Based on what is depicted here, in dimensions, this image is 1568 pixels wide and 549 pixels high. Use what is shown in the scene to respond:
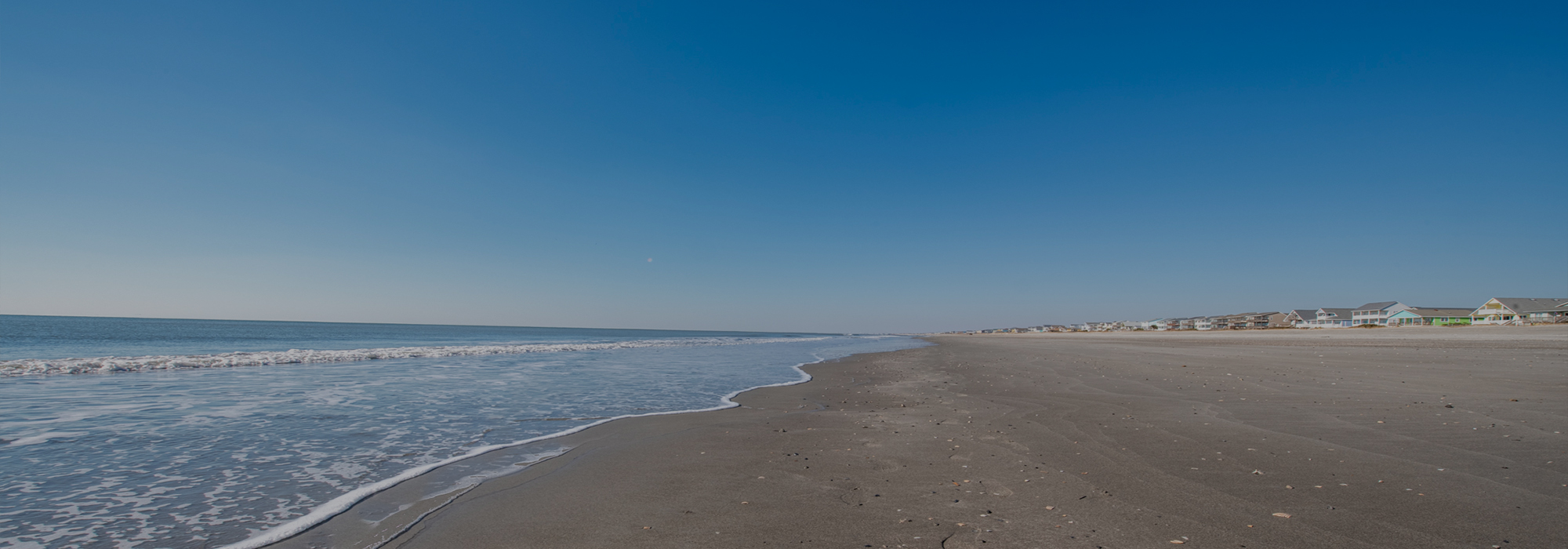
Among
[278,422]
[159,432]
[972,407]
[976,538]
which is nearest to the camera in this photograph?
[976,538]

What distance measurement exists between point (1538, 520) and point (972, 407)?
5628mm

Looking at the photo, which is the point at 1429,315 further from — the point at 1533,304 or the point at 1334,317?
the point at 1334,317

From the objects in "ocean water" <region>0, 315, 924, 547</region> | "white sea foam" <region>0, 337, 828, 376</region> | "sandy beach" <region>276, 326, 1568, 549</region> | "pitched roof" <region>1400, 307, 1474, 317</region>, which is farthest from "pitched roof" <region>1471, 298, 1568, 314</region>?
"white sea foam" <region>0, 337, 828, 376</region>

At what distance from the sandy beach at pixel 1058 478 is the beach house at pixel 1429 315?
94039 mm

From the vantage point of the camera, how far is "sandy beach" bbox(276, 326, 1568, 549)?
3.48 meters

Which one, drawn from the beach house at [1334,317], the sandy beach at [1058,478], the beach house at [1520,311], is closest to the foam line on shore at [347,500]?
the sandy beach at [1058,478]

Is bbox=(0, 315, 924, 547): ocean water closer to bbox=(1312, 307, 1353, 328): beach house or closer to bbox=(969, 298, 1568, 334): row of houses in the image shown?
bbox=(969, 298, 1568, 334): row of houses

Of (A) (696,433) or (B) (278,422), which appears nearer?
(A) (696,433)

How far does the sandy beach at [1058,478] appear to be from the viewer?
3477 millimetres

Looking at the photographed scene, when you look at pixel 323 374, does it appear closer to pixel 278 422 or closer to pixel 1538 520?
pixel 278 422

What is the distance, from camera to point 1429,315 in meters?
73.3

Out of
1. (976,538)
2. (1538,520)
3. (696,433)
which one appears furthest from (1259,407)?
(696,433)

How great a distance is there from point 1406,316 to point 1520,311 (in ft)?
57.0

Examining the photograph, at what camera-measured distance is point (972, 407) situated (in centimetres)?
880
